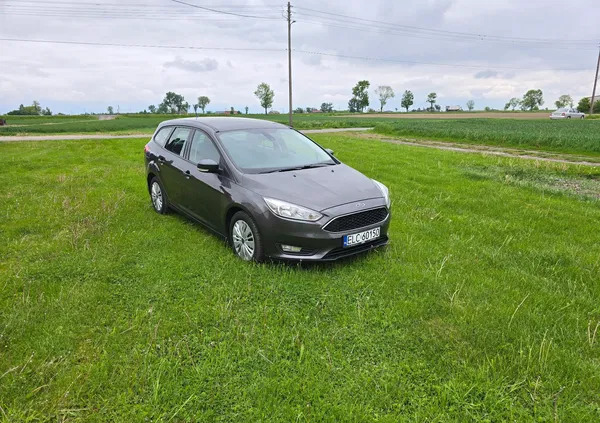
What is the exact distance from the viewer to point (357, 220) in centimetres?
412

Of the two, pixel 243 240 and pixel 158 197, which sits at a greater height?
pixel 158 197

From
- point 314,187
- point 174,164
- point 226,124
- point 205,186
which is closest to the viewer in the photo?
point 314,187

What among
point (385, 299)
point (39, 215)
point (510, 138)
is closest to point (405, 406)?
point (385, 299)

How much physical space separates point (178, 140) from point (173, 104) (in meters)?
121

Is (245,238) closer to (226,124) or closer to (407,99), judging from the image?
(226,124)

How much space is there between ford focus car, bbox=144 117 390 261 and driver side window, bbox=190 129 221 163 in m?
0.02

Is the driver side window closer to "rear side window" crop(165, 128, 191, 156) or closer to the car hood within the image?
"rear side window" crop(165, 128, 191, 156)

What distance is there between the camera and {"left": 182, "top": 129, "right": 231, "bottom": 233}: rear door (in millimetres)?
4641

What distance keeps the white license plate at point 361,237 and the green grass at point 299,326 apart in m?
0.31

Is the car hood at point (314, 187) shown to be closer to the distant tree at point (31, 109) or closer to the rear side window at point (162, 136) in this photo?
the rear side window at point (162, 136)

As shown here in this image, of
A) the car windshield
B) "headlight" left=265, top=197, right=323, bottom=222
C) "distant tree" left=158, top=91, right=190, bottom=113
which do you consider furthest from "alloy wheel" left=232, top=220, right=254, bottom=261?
"distant tree" left=158, top=91, right=190, bottom=113

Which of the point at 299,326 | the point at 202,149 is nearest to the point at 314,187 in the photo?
the point at 299,326

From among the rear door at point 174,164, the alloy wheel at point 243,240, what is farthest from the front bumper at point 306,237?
the rear door at point 174,164

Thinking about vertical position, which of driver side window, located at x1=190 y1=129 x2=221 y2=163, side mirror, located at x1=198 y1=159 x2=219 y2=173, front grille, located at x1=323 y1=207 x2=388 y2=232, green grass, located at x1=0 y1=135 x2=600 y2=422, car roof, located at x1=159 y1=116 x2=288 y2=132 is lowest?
green grass, located at x1=0 y1=135 x2=600 y2=422
